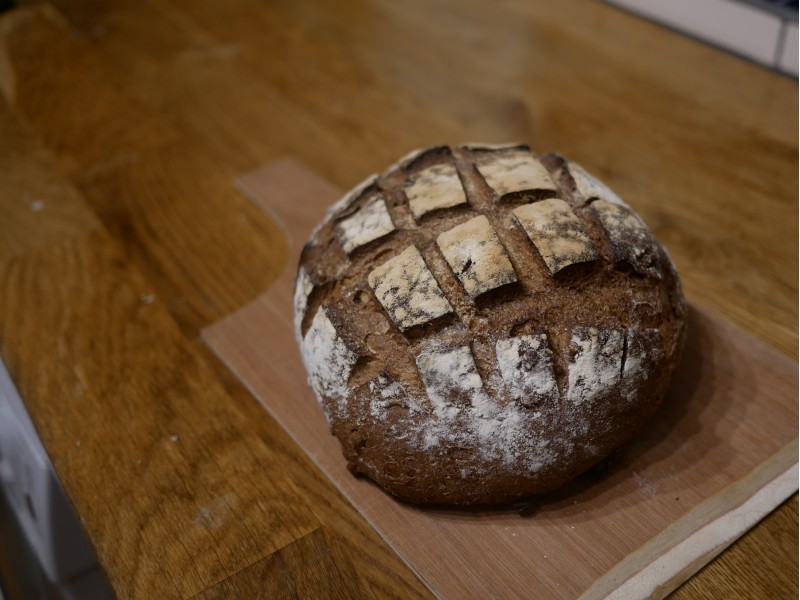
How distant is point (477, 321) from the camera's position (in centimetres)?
114

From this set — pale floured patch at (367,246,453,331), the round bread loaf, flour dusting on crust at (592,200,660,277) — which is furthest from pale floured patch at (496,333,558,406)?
flour dusting on crust at (592,200,660,277)

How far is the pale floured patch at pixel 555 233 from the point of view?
45.6 inches

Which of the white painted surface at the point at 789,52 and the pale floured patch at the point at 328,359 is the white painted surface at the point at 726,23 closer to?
the white painted surface at the point at 789,52

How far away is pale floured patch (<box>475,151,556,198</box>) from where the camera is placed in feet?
4.15

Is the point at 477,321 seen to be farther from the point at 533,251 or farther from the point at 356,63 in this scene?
the point at 356,63

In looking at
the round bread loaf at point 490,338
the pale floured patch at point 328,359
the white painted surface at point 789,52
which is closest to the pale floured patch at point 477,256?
the round bread loaf at point 490,338

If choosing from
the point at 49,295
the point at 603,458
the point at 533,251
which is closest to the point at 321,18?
the point at 49,295

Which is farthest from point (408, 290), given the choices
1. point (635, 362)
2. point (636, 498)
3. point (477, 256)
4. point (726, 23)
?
point (726, 23)

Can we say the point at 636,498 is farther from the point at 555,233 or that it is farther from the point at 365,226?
the point at 365,226

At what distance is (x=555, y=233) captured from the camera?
3.88 feet

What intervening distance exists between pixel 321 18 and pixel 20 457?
193cm

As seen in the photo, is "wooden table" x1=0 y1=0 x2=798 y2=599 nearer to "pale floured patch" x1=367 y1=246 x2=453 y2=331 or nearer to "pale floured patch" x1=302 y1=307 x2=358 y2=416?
"pale floured patch" x1=302 y1=307 x2=358 y2=416

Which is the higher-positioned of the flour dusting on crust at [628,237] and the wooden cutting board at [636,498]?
the flour dusting on crust at [628,237]

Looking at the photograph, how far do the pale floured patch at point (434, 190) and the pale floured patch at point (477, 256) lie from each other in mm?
63
